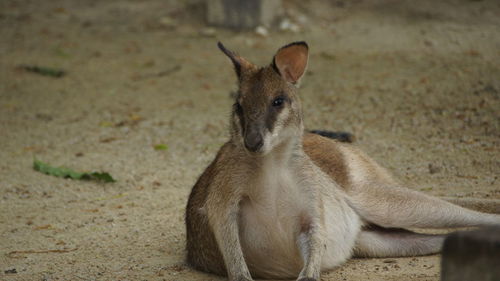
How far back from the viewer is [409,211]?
14.4ft

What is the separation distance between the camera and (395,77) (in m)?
8.16

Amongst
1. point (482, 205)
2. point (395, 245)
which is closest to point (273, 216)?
point (395, 245)

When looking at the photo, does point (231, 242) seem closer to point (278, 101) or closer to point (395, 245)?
point (278, 101)

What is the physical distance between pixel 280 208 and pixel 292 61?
2.75 ft

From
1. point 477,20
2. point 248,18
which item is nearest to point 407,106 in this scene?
point 477,20

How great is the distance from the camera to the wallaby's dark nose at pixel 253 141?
3504mm

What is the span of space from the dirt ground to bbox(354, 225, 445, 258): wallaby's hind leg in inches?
3.3

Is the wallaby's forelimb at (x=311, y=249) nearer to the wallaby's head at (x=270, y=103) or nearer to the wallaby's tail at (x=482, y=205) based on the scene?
the wallaby's head at (x=270, y=103)

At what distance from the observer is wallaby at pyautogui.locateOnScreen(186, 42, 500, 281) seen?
3773 mm

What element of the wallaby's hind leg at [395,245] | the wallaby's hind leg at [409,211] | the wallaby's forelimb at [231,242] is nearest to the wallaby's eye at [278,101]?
the wallaby's forelimb at [231,242]

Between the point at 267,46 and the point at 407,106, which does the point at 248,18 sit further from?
the point at 407,106

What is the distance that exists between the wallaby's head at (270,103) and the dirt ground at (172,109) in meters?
0.92

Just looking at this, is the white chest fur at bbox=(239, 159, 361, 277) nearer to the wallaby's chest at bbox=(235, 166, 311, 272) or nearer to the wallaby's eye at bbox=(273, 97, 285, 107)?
the wallaby's chest at bbox=(235, 166, 311, 272)

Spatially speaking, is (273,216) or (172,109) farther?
(172,109)
